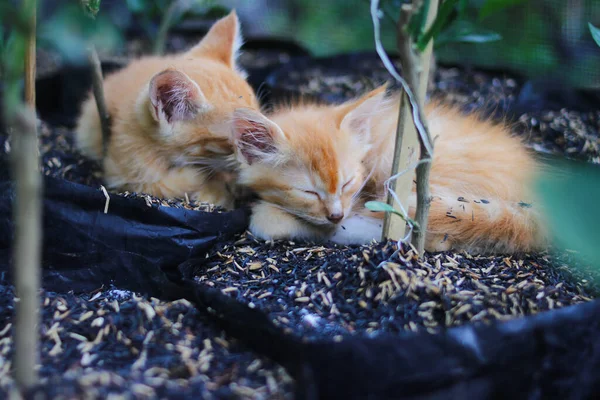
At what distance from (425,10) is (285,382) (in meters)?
0.89

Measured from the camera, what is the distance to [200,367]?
1.19 meters

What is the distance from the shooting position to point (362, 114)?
2.04 m

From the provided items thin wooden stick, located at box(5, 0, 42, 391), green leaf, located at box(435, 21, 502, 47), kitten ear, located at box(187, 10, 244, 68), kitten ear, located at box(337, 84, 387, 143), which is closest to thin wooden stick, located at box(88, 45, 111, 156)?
kitten ear, located at box(187, 10, 244, 68)

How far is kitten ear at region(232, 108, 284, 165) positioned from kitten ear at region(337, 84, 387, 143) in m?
0.28

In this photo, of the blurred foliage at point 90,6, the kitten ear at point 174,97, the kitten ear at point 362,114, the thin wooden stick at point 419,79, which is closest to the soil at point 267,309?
the thin wooden stick at point 419,79

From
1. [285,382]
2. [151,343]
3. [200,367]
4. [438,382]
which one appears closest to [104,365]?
[151,343]

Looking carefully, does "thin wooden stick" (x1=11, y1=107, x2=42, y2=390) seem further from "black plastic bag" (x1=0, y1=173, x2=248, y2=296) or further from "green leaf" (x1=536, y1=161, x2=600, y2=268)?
"green leaf" (x1=536, y1=161, x2=600, y2=268)

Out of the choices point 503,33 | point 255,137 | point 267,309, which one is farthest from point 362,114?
point 503,33

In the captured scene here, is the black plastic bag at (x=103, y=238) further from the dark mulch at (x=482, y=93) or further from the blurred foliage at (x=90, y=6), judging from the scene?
the dark mulch at (x=482, y=93)

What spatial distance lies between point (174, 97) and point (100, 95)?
33cm

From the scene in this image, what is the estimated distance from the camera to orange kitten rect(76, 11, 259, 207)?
6.82ft

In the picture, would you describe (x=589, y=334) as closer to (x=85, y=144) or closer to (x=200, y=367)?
(x=200, y=367)

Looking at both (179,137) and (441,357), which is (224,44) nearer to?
(179,137)

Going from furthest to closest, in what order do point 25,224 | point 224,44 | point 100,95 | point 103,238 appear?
point 224,44
point 100,95
point 103,238
point 25,224
